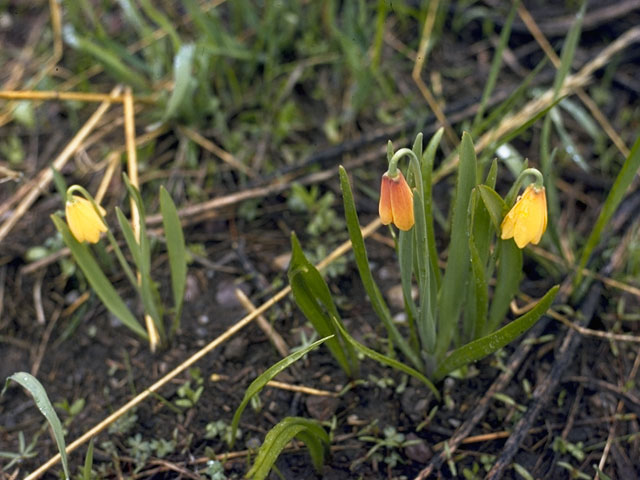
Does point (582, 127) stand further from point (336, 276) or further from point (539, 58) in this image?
point (336, 276)

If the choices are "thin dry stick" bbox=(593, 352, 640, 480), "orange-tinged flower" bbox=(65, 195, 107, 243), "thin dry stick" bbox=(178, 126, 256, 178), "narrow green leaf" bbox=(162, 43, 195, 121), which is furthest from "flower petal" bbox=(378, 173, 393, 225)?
"narrow green leaf" bbox=(162, 43, 195, 121)

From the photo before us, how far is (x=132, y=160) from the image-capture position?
261 cm

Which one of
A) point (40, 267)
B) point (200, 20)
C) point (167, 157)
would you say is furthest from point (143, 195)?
point (200, 20)

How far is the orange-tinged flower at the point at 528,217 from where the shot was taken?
153 centimetres

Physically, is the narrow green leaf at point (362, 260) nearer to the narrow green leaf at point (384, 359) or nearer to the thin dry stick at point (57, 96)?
the narrow green leaf at point (384, 359)

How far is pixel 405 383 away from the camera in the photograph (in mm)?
1979

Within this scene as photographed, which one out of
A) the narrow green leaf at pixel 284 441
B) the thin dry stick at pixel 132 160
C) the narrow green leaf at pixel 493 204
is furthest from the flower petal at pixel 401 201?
the thin dry stick at pixel 132 160

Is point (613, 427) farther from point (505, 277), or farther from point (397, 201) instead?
point (397, 201)

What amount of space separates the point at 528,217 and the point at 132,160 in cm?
162

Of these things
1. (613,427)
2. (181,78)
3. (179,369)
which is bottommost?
(613,427)

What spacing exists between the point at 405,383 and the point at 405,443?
0.19m

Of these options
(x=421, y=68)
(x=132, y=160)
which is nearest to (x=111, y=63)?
(x=132, y=160)

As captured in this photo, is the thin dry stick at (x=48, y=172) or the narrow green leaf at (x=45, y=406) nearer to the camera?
the narrow green leaf at (x=45, y=406)

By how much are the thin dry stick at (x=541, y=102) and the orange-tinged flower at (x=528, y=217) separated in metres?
0.89
